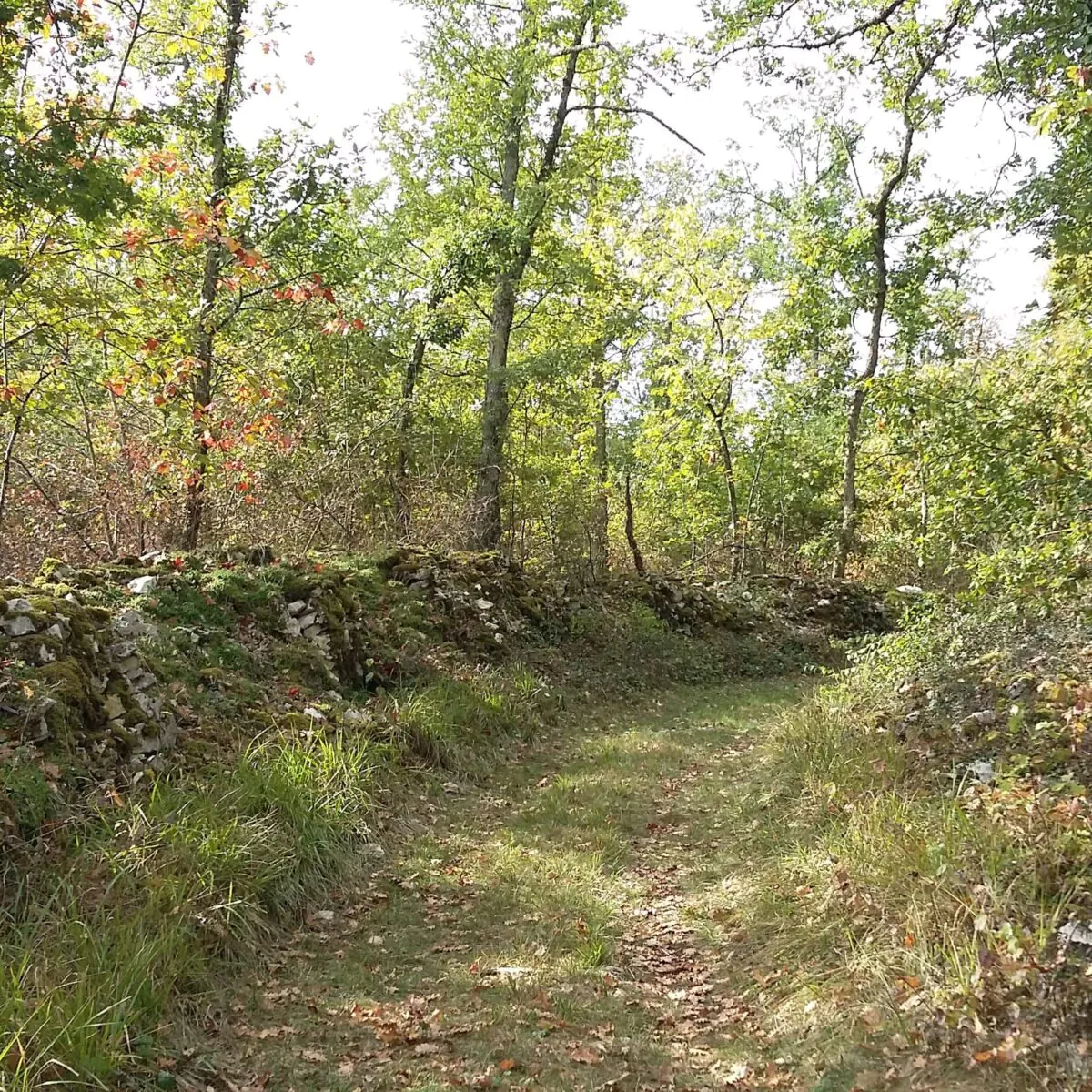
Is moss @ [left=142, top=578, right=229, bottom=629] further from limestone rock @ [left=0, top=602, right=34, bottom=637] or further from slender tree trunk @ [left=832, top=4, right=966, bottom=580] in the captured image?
slender tree trunk @ [left=832, top=4, right=966, bottom=580]

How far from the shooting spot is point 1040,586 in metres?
5.43

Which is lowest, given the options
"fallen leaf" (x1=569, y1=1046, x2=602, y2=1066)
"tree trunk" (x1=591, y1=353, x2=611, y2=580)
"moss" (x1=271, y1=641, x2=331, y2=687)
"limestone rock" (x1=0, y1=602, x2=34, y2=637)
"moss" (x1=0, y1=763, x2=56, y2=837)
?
"fallen leaf" (x1=569, y1=1046, x2=602, y2=1066)

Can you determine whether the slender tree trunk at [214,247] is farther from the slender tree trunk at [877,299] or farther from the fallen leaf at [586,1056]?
the slender tree trunk at [877,299]

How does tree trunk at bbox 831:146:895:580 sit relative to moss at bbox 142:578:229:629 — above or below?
above

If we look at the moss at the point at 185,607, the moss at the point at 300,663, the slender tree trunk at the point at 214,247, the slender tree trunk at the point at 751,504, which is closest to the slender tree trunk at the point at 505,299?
the slender tree trunk at the point at 214,247

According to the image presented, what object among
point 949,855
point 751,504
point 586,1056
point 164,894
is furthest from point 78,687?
point 751,504

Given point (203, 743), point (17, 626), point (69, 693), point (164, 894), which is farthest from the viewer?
point (203, 743)

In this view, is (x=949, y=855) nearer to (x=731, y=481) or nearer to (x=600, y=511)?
(x=600, y=511)

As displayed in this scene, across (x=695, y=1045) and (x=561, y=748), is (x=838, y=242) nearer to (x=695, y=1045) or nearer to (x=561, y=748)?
(x=561, y=748)

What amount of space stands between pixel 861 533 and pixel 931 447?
13424mm

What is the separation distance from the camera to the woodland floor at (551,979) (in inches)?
126

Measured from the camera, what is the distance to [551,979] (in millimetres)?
3898

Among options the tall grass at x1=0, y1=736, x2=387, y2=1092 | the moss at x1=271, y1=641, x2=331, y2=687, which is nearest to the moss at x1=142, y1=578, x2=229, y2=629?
the moss at x1=271, y1=641, x2=331, y2=687

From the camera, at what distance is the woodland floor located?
3.21m
